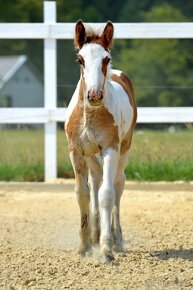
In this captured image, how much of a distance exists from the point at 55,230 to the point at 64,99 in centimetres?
368

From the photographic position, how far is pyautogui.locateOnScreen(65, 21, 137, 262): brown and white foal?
688cm

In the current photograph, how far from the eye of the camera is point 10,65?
2148cm

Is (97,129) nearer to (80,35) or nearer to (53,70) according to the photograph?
(80,35)

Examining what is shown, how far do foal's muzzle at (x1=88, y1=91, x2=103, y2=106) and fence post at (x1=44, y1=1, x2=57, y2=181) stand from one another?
5.06 metres

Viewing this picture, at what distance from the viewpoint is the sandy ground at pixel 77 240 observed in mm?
6086

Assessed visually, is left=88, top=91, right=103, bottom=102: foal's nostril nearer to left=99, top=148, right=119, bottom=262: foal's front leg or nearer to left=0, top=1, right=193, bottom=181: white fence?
left=99, top=148, right=119, bottom=262: foal's front leg

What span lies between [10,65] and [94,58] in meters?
14.8

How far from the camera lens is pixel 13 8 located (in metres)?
31.0

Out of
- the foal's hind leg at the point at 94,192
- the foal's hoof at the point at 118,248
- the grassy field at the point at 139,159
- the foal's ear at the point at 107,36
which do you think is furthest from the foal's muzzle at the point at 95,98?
the grassy field at the point at 139,159

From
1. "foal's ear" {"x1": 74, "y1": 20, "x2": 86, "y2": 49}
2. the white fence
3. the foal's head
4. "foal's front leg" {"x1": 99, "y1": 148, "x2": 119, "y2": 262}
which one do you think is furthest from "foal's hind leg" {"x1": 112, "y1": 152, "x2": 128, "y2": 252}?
the white fence

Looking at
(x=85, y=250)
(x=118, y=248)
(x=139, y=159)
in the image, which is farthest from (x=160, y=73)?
(x=85, y=250)

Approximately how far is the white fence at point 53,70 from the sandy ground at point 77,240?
2.63 ft

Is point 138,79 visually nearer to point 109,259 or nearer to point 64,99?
point 64,99

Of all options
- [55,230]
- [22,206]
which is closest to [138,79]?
[22,206]
